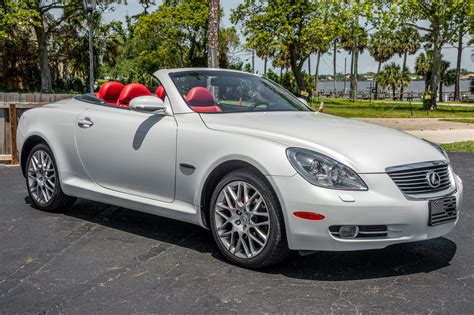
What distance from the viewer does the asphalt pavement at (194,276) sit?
391 cm

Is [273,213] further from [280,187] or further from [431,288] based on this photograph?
[431,288]

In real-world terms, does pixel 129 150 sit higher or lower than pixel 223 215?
higher

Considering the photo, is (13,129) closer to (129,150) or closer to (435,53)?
(129,150)

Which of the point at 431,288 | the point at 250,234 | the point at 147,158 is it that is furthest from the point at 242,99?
the point at 431,288

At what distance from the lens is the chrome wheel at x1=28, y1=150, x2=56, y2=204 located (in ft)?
20.9

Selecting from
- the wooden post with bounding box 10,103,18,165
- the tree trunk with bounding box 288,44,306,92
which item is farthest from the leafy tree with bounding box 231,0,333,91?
the wooden post with bounding box 10,103,18,165

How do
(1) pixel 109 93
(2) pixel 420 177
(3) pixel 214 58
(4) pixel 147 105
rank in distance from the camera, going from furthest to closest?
(3) pixel 214 58
(1) pixel 109 93
(4) pixel 147 105
(2) pixel 420 177

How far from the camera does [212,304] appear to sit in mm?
3922

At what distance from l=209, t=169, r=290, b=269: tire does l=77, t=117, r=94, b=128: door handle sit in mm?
1698

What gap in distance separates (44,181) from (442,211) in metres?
3.96

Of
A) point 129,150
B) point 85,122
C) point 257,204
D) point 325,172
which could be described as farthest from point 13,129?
point 325,172

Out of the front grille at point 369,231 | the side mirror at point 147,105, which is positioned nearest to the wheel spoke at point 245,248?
the front grille at point 369,231

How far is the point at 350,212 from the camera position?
13.5 feet

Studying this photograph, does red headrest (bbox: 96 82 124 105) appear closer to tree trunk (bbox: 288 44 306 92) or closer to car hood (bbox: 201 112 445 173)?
car hood (bbox: 201 112 445 173)
